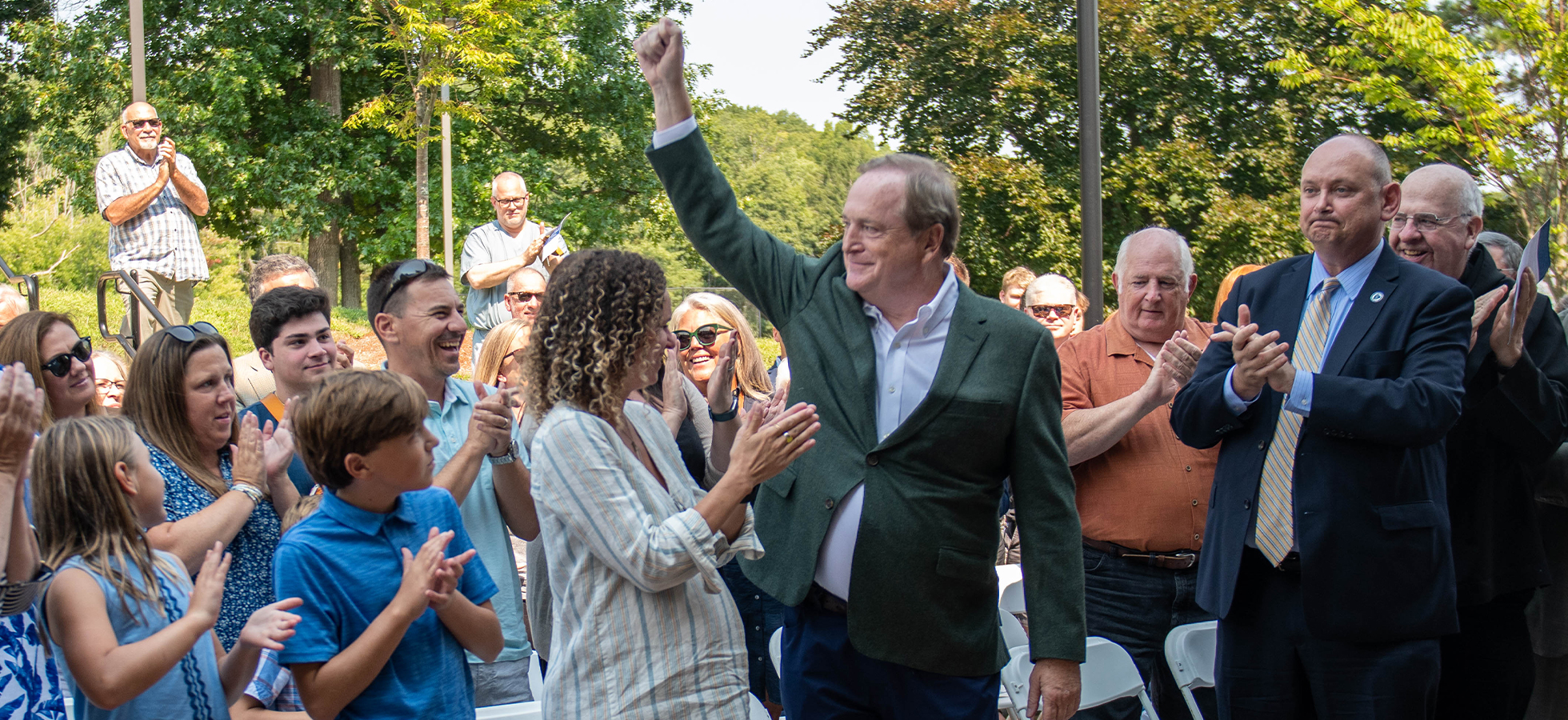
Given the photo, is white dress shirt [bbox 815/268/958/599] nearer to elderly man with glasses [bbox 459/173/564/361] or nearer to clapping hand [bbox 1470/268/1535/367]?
clapping hand [bbox 1470/268/1535/367]

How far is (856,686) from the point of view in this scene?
2648 millimetres

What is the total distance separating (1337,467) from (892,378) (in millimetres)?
1162

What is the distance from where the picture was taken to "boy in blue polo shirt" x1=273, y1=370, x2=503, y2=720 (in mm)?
2277

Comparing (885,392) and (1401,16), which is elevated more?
(1401,16)

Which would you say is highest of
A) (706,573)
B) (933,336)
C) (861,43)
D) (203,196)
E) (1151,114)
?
(861,43)

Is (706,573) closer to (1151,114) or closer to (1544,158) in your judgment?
(1544,158)

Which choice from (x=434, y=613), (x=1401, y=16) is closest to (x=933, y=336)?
(x=434, y=613)

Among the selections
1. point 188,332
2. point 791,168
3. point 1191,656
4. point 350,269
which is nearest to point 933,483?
point 1191,656

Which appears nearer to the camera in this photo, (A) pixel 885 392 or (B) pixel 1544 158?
(A) pixel 885 392

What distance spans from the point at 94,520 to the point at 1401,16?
1754 cm

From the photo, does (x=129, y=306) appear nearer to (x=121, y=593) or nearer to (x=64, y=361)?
(x=64, y=361)

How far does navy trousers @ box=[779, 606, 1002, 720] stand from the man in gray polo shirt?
16.5ft

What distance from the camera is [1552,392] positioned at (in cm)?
332

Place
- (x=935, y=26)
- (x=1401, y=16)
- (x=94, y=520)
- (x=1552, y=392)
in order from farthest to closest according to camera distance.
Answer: (x=935, y=26), (x=1401, y=16), (x=1552, y=392), (x=94, y=520)
